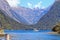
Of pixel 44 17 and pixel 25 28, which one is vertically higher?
pixel 44 17

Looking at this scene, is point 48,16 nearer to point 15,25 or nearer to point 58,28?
point 15,25

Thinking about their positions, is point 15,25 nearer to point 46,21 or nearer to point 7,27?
point 7,27

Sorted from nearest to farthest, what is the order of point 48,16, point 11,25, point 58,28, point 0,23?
1. point 58,28
2. point 0,23
3. point 11,25
4. point 48,16

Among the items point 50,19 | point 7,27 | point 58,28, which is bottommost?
point 58,28

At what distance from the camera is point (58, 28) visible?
218 feet

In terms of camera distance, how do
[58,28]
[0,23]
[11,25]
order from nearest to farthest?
[58,28] → [0,23] → [11,25]

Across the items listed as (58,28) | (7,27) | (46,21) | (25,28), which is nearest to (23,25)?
(25,28)

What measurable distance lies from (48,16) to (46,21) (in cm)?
759

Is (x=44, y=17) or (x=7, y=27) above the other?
(x=44, y=17)

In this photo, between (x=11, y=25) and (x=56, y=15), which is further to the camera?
(x=56, y=15)

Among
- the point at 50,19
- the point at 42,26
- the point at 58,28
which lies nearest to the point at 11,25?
the point at 42,26

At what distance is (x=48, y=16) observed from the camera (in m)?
169

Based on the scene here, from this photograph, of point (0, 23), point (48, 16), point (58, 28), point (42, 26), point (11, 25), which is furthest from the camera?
point (48, 16)

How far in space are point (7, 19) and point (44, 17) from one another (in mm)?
38715
